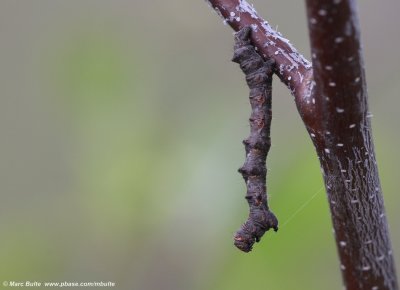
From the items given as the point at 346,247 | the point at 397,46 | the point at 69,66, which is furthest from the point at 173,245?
the point at 346,247

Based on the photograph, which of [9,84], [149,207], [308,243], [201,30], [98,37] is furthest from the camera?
[9,84]

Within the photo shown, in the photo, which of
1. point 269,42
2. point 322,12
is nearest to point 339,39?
point 322,12

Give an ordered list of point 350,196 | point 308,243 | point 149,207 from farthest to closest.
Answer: point 149,207, point 308,243, point 350,196

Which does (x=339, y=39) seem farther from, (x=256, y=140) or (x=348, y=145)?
(x=256, y=140)

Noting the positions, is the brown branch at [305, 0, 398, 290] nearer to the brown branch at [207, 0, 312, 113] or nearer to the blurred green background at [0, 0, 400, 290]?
the brown branch at [207, 0, 312, 113]

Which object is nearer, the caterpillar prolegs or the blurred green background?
the caterpillar prolegs

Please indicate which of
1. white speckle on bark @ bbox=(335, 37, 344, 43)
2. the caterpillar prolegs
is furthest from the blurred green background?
white speckle on bark @ bbox=(335, 37, 344, 43)

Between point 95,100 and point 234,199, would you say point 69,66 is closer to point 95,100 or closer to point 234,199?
point 95,100
